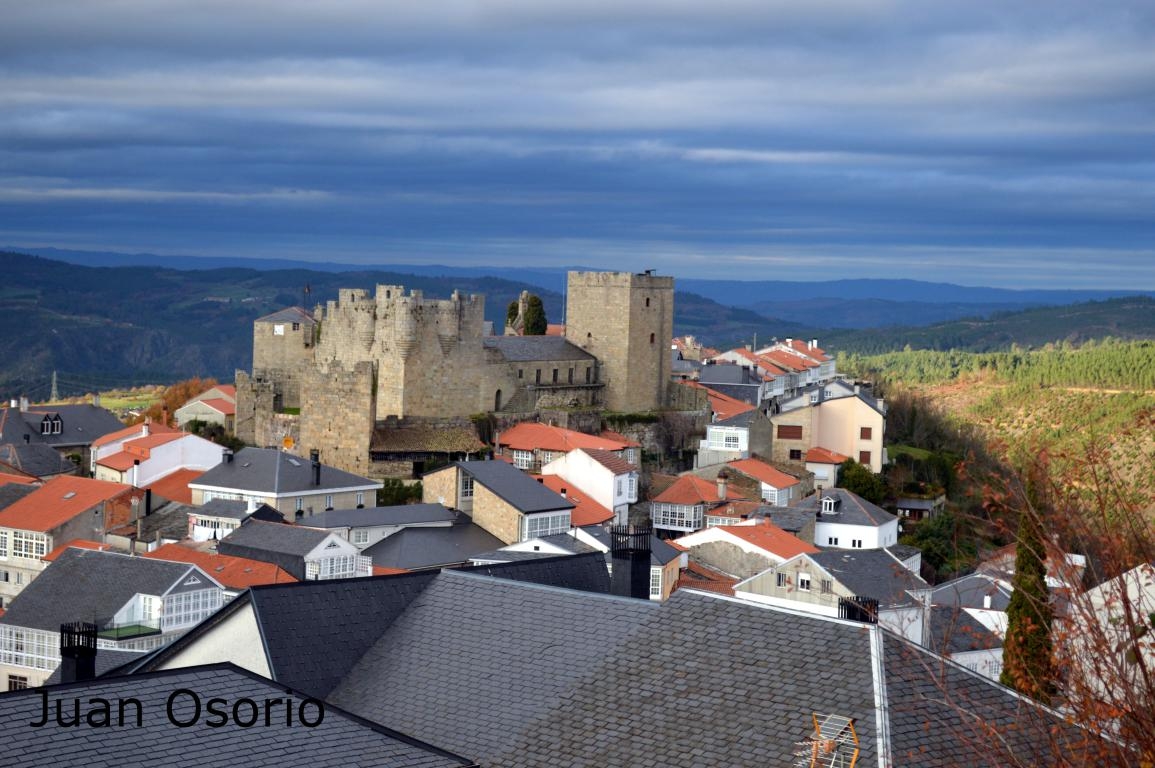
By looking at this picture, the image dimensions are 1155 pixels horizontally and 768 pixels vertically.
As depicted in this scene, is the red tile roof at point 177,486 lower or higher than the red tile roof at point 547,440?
lower

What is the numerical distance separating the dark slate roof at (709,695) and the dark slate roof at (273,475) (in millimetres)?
39422

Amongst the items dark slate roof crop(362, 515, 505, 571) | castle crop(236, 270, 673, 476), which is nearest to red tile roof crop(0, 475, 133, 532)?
castle crop(236, 270, 673, 476)

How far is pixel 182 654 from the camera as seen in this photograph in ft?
63.3

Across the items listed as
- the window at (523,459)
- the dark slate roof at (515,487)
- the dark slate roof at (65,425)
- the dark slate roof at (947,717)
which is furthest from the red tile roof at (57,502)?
the dark slate roof at (947,717)

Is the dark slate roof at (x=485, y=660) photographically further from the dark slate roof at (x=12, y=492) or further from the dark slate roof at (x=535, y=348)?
the dark slate roof at (x=535, y=348)

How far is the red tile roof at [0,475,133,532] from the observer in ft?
173

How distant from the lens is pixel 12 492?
56.9 metres

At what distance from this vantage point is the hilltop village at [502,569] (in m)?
14.8

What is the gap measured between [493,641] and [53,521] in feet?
126

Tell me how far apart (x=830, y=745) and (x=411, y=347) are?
46.8m

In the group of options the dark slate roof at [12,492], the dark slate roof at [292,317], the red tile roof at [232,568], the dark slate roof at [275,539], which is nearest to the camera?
the red tile roof at [232,568]

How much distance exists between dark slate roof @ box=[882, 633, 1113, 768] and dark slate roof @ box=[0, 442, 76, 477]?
55983 millimetres

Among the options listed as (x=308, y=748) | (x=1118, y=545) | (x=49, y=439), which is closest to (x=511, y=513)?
(x=49, y=439)

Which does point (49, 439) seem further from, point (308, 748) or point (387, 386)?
point (308, 748)
